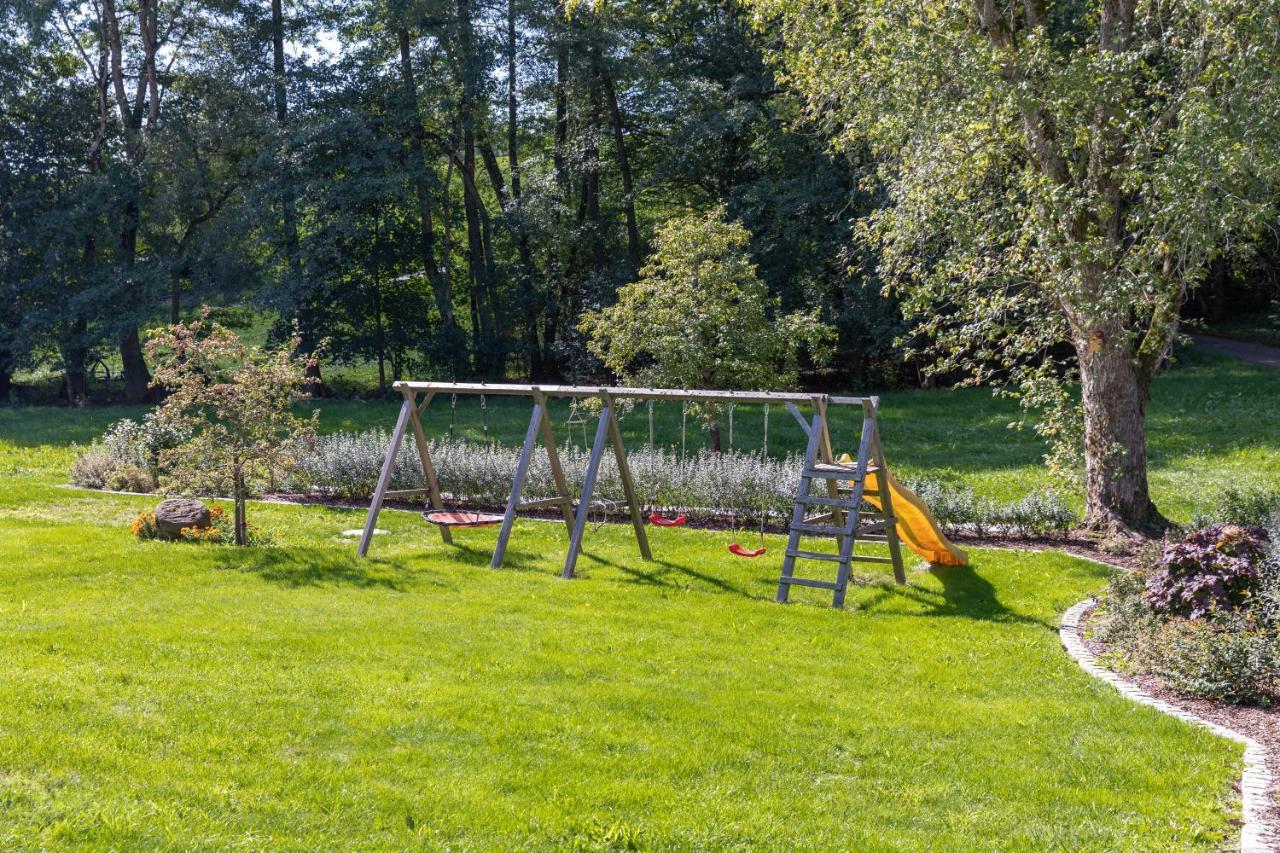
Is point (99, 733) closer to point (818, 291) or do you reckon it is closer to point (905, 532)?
point (905, 532)

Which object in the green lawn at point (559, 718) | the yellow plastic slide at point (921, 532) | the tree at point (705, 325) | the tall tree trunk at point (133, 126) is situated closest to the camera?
the green lawn at point (559, 718)

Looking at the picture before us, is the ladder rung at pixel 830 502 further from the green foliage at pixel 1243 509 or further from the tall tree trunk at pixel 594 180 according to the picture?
the tall tree trunk at pixel 594 180

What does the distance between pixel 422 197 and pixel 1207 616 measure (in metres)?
23.7

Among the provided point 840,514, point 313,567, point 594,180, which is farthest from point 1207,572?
point 594,180

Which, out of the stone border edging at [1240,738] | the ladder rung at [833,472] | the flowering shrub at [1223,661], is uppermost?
the ladder rung at [833,472]

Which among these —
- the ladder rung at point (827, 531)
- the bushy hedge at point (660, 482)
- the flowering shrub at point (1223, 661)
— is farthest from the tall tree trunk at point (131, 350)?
the flowering shrub at point (1223, 661)

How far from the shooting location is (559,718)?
5.70 m

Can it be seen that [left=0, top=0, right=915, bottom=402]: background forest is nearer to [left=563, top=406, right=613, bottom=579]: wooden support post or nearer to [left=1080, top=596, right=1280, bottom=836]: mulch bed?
[left=563, top=406, right=613, bottom=579]: wooden support post

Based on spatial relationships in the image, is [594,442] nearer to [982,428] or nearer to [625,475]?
[625,475]

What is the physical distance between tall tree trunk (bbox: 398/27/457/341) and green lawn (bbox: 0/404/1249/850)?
18.5 meters

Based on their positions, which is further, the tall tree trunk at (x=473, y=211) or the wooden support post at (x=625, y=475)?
the tall tree trunk at (x=473, y=211)

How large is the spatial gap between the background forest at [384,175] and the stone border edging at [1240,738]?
55.3ft

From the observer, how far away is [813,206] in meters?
24.5

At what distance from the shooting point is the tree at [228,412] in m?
10.5
